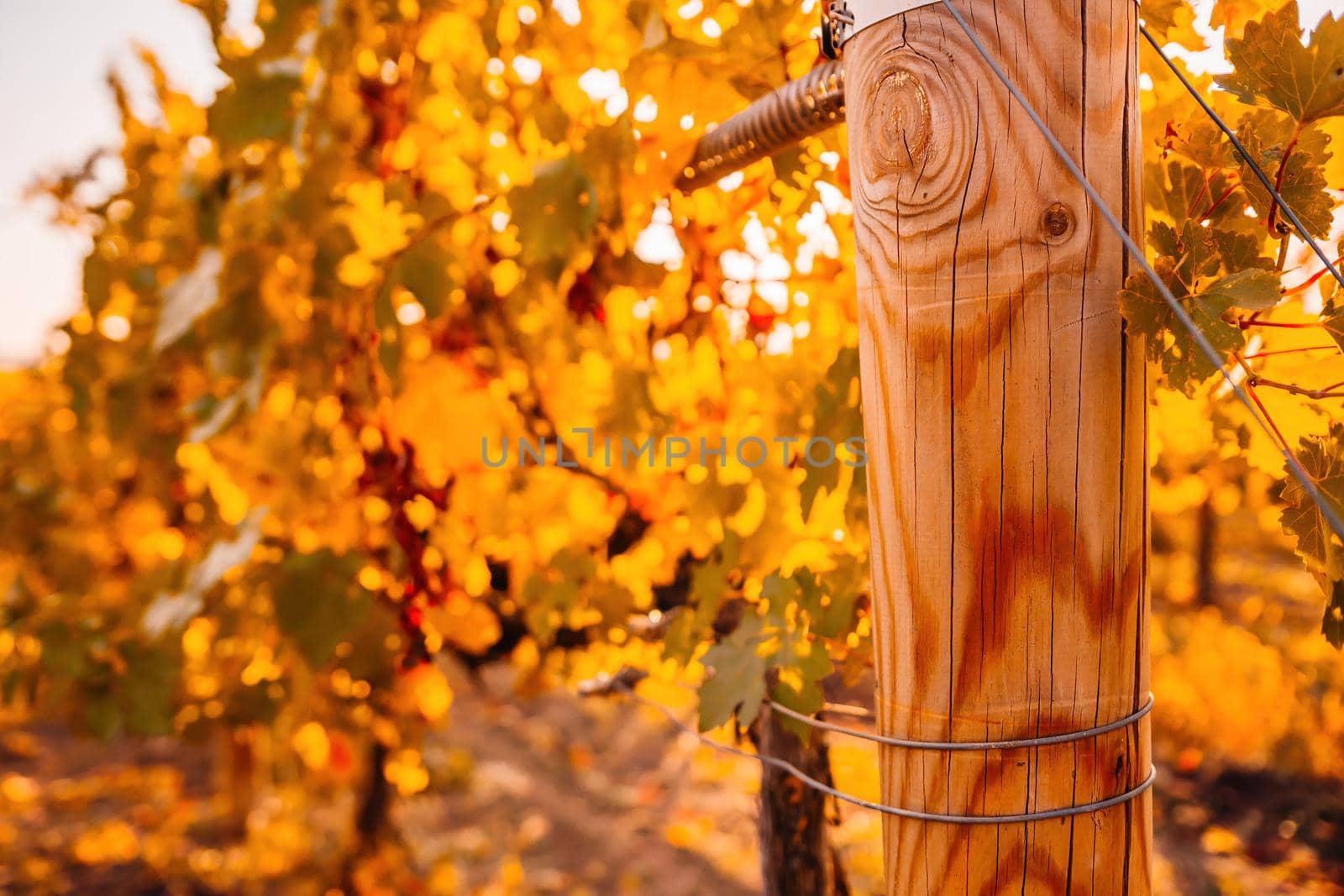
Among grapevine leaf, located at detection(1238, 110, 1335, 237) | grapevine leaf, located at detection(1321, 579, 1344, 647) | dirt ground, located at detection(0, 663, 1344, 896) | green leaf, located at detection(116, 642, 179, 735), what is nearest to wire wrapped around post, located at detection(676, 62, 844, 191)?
grapevine leaf, located at detection(1238, 110, 1335, 237)

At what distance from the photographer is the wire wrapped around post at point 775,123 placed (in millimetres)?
1015

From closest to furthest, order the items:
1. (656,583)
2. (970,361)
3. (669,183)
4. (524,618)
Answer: (970,361) < (669,183) < (656,583) < (524,618)

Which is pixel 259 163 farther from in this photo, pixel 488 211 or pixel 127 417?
pixel 488 211

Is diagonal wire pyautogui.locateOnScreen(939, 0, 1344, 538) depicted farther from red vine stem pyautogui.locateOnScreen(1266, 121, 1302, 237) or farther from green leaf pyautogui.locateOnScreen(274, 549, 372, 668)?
green leaf pyautogui.locateOnScreen(274, 549, 372, 668)

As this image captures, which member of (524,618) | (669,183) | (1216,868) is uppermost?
(669,183)

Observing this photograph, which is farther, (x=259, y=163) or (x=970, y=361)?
(x=259, y=163)

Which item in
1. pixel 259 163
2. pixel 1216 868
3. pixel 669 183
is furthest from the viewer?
pixel 1216 868

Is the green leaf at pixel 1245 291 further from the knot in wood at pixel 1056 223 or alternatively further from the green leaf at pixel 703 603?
the green leaf at pixel 703 603

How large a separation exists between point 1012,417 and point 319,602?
1414 mm

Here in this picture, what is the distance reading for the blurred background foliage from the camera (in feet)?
4.06

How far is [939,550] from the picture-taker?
796 millimetres

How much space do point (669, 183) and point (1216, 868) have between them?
18.2 ft

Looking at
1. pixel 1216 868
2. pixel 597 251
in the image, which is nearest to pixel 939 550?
pixel 597 251

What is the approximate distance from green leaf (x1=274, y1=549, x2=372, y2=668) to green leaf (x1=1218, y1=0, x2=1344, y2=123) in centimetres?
159
